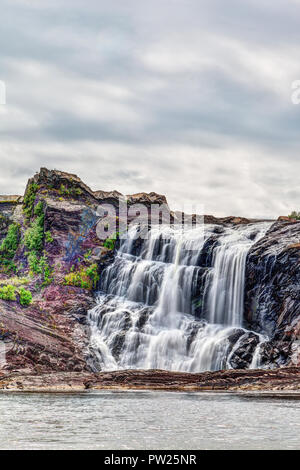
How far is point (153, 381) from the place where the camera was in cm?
4253

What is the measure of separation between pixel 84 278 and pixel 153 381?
78.8 ft

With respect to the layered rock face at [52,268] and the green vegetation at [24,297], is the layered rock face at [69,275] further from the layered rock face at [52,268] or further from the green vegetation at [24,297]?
the green vegetation at [24,297]

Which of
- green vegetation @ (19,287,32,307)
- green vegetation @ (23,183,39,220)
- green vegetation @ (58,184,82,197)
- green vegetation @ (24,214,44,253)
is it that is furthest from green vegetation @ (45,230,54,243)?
green vegetation @ (19,287,32,307)

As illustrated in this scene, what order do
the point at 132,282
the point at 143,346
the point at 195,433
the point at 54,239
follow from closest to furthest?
the point at 195,433
the point at 143,346
the point at 132,282
the point at 54,239

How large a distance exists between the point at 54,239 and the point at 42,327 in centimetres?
1704

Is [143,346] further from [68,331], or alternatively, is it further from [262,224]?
[262,224]

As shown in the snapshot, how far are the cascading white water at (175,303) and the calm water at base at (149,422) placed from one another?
15900 millimetres

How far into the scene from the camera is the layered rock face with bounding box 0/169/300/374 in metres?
49.2

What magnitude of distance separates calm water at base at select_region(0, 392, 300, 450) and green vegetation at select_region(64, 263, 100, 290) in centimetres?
2988

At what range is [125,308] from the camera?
58.6 meters

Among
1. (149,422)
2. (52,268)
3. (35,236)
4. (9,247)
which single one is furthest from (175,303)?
(149,422)

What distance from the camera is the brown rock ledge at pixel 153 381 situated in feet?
128

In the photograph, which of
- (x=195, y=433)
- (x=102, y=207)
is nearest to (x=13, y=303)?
(x=102, y=207)

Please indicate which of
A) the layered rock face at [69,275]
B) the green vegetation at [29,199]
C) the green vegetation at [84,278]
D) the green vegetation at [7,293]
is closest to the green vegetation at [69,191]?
the layered rock face at [69,275]
